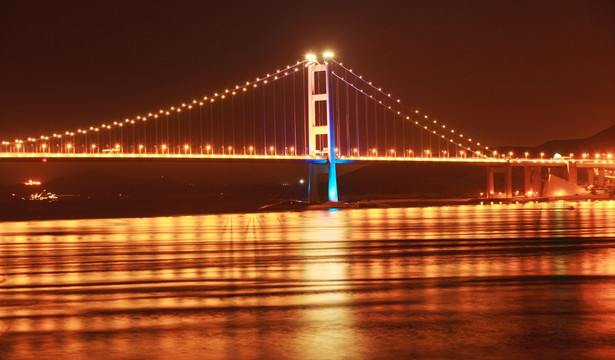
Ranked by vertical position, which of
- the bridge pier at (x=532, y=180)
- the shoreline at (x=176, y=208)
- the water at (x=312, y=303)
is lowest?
the water at (x=312, y=303)

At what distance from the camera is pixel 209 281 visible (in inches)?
442

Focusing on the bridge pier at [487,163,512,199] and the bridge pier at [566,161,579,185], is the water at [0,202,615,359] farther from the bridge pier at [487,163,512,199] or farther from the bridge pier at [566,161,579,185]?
the bridge pier at [566,161,579,185]

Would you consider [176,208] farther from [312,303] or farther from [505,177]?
[312,303]

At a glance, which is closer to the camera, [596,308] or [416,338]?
[416,338]

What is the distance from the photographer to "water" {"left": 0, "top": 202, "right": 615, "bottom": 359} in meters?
6.55

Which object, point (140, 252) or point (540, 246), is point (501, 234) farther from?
point (140, 252)

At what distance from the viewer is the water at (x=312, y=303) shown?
6.55 m

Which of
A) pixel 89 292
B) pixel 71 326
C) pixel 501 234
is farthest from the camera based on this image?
pixel 501 234

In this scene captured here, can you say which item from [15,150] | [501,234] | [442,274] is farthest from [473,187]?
[442,274]

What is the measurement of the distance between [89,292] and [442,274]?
5340 millimetres

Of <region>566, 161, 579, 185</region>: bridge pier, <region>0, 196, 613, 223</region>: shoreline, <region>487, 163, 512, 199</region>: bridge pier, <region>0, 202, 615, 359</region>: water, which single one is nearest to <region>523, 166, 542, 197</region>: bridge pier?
<region>487, 163, 512, 199</region>: bridge pier

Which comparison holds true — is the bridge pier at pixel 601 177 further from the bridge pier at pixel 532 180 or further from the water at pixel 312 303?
the water at pixel 312 303

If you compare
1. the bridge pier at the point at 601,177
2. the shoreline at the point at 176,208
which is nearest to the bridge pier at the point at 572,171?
the shoreline at the point at 176,208

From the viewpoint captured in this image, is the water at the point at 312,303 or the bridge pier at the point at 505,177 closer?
the water at the point at 312,303
